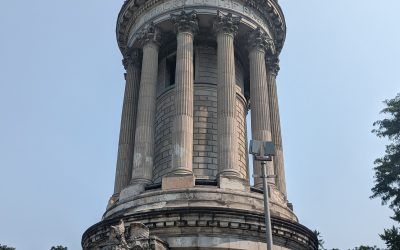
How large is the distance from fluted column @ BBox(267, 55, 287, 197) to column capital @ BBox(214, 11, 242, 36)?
474 cm

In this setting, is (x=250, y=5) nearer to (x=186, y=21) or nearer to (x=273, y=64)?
(x=273, y=64)

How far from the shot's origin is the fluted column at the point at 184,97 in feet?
97.8

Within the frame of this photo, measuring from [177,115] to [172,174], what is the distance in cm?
378

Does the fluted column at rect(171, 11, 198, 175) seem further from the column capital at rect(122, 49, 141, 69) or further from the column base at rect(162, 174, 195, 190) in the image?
the column capital at rect(122, 49, 141, 69)

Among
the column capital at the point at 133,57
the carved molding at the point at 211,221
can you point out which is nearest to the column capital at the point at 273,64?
the column capital at the point at 133,57

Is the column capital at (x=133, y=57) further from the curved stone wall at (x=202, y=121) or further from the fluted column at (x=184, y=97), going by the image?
the fluted column at (x=184, y=97)

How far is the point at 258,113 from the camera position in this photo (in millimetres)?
33750

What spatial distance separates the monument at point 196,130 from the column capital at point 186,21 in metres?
0.07

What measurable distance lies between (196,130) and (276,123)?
21.7 feet

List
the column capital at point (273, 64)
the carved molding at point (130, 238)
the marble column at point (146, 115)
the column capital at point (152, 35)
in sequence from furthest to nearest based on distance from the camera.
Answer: the column capital at point (273, 64)
the column capital at point (152, 35)
the marble column at point (146, 115)
the carved molding at point (130, 238)

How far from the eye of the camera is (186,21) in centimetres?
3469

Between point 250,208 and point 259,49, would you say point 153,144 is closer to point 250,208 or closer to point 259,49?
point 250,208

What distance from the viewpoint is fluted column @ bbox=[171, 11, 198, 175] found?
97.8 feet

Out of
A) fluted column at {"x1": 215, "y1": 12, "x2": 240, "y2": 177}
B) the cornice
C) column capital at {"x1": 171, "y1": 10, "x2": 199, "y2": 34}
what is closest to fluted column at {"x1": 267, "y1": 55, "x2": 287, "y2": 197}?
the cornice
